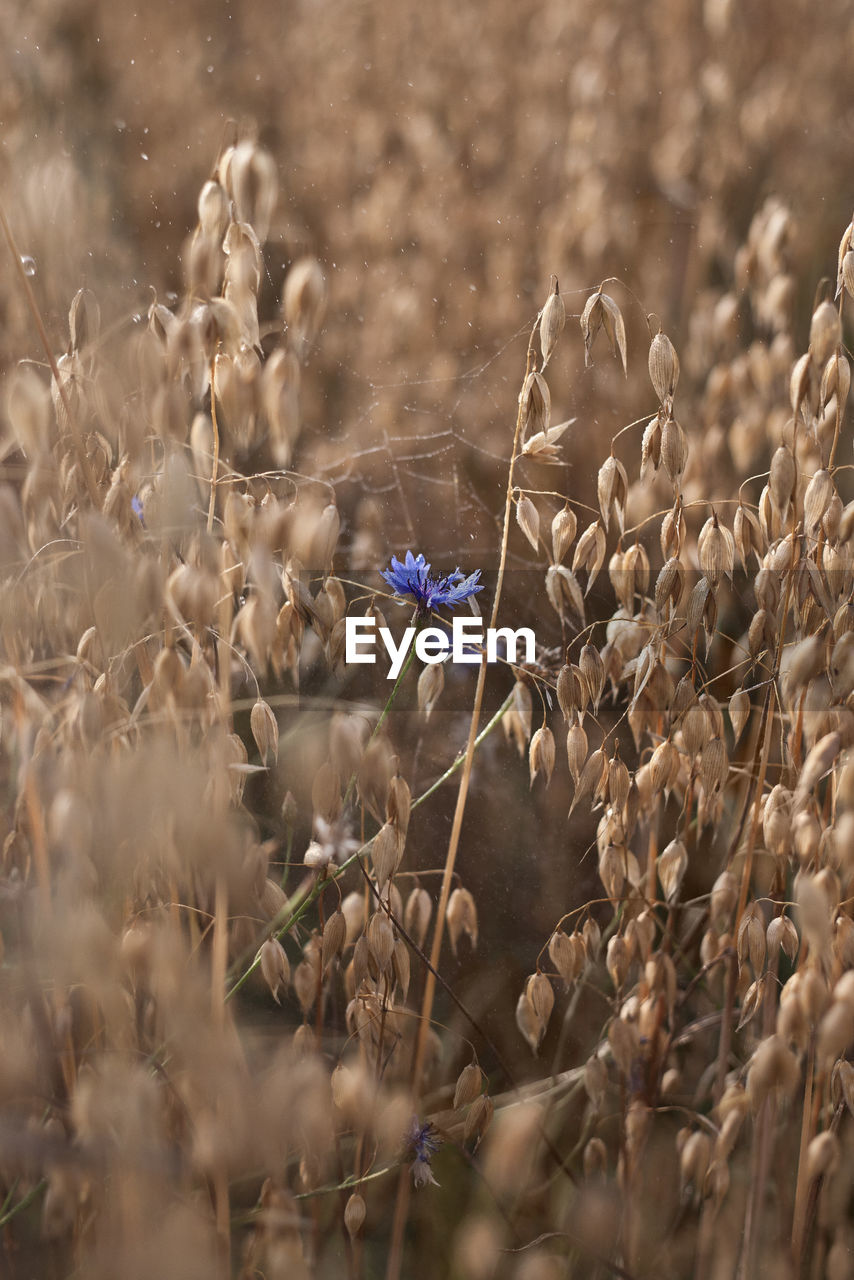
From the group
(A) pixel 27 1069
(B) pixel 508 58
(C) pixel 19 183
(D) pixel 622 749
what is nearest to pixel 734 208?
(B) pixel 508 58

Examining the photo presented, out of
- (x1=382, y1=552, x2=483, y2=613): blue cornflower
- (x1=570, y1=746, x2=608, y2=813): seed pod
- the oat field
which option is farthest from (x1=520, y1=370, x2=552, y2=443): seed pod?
(x1=570, y1=746, x2=608, y2=813): seed pod

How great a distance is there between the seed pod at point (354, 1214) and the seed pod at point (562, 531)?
18.1 inches

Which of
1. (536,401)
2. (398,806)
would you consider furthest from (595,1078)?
(536,401)

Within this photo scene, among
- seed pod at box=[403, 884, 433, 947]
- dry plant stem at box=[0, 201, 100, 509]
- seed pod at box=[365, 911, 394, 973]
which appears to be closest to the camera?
dry plant stem at box=[0, 201, 100, 509]

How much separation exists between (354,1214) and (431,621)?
0.42 m

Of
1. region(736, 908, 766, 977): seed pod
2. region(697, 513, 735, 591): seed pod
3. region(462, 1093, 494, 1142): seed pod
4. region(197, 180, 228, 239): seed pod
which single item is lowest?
region(462, 1093, 494, 1142): seed pod

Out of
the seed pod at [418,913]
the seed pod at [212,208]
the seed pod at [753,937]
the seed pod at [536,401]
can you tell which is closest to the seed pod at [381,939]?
the seed pod at [418,913]

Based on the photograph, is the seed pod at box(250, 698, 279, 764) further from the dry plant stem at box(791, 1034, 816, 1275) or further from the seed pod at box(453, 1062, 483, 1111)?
the dry plant stem at box(791, 1034, 816, 1275)

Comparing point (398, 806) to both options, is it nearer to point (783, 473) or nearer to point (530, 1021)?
point (530, 1021)

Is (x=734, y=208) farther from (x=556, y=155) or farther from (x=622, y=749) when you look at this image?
(x=622, y=749)

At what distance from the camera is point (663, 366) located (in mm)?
563

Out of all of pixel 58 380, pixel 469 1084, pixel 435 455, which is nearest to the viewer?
pixel 58 380

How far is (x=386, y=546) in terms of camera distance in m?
0.78

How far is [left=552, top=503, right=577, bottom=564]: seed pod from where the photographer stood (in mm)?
631
